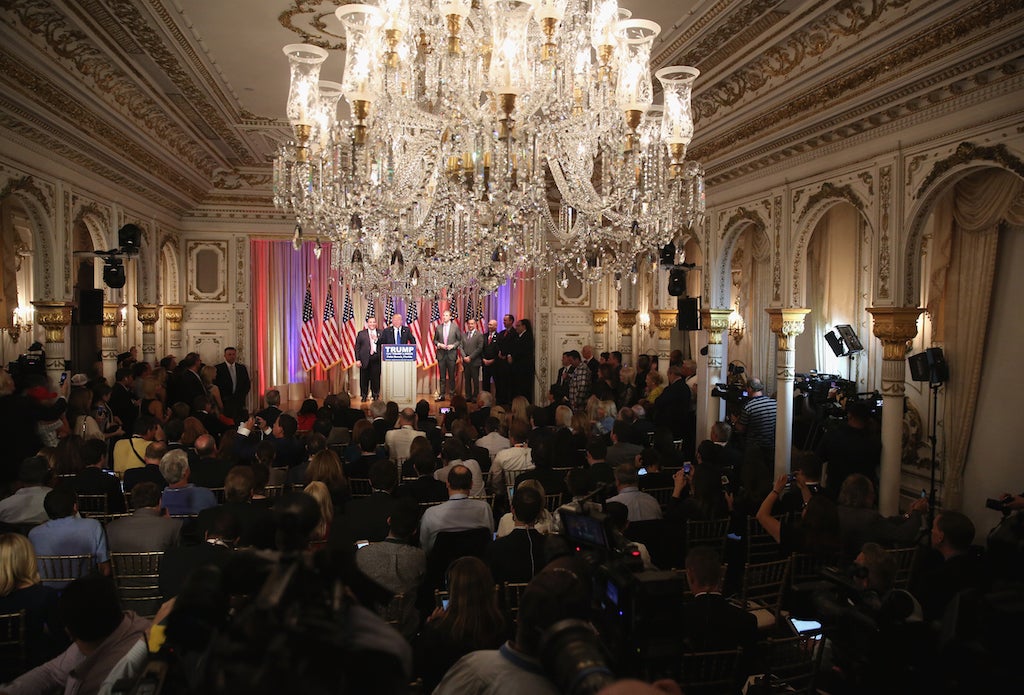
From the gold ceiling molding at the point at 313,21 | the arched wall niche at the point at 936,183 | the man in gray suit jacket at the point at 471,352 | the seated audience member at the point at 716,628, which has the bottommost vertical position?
the seated audience member at the point at 716,628

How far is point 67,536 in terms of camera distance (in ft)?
13.6

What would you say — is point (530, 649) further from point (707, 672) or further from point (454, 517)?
point (454, 517)

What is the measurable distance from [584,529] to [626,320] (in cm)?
1297

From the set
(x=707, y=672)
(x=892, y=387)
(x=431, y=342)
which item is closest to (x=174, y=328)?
(x=431, y=342)

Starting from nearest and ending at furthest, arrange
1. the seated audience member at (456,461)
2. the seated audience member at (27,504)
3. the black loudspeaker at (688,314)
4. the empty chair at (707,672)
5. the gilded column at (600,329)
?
the empty chair at (707,672) → the seated audience member at (27,504) → the seated audience member at (456,461) → the black loudspeaker at (688,314) → the gilded column at (600,329)

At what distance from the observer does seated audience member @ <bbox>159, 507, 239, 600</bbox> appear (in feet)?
12.3

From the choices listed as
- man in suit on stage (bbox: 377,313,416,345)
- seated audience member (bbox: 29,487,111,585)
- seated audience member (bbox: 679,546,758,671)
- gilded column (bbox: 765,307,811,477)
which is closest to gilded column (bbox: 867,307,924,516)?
gilded column (bbox: 765,307,811,477)

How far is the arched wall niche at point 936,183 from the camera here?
19.1 feet

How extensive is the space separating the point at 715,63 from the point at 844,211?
4757 millimetres

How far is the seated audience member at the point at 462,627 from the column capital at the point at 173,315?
1288 cm

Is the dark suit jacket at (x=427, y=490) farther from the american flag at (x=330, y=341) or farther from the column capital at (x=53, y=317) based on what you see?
the american flag at (x=330, y=341)

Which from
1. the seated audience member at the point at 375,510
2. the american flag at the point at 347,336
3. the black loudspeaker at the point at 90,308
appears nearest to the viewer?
the seated audience member at the point at 375,510

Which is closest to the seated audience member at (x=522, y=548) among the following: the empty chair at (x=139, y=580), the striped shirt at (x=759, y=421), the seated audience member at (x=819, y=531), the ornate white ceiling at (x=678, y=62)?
the seated audience member at (x=819, y=531)

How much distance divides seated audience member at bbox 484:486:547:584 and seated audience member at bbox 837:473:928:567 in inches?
75.5
